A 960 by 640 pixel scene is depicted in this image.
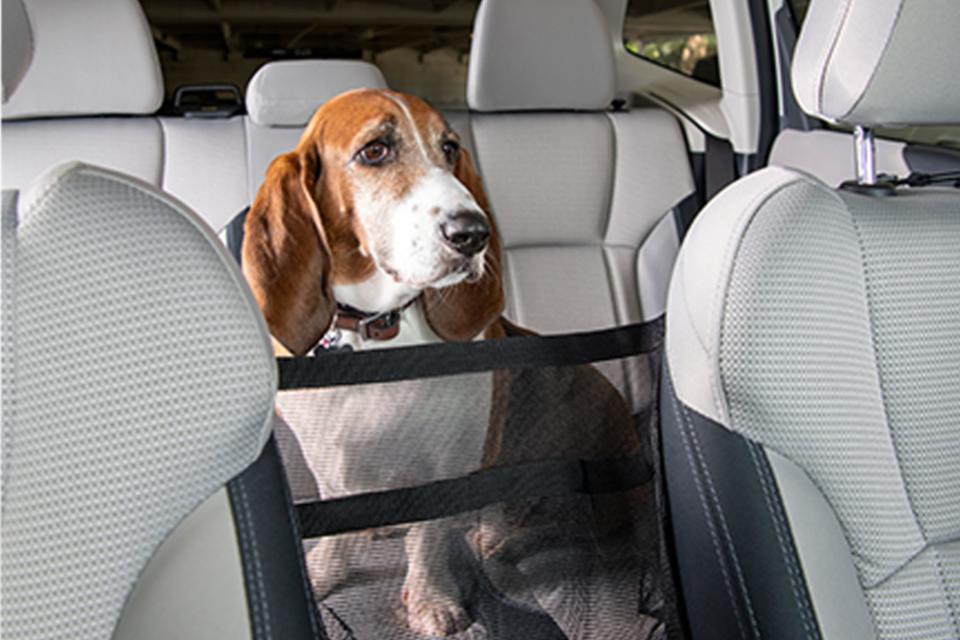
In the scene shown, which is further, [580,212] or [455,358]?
[580,212]

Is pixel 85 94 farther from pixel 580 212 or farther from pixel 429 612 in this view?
pixel 429 612

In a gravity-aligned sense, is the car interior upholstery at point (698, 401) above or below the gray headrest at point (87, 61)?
below

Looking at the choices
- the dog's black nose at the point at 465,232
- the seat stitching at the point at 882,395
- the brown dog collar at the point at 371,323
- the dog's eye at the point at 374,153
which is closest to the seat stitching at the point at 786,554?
the seat stitching at the point at 882,395

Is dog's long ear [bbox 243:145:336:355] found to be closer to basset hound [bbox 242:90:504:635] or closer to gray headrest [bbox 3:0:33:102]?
basset hound [bbox 242:90:504:635]

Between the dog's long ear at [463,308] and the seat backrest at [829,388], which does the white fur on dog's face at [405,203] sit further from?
the seat backrest at [829,388]

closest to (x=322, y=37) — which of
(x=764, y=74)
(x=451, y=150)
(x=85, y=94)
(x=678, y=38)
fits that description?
(x=678, y=38)

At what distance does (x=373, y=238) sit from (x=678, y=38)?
8.10 feet

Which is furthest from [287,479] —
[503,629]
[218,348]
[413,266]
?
[413,266]

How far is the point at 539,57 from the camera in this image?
265 cm

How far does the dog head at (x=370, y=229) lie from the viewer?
182 centimetres

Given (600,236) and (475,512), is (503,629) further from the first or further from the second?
(600,236)

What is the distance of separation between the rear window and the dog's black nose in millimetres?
1879

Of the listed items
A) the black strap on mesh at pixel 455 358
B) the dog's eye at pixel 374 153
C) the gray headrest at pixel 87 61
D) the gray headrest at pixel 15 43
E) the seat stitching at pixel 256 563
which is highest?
the gray headrest at pixel 15 43

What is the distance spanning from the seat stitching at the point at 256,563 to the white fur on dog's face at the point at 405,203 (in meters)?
0.90
